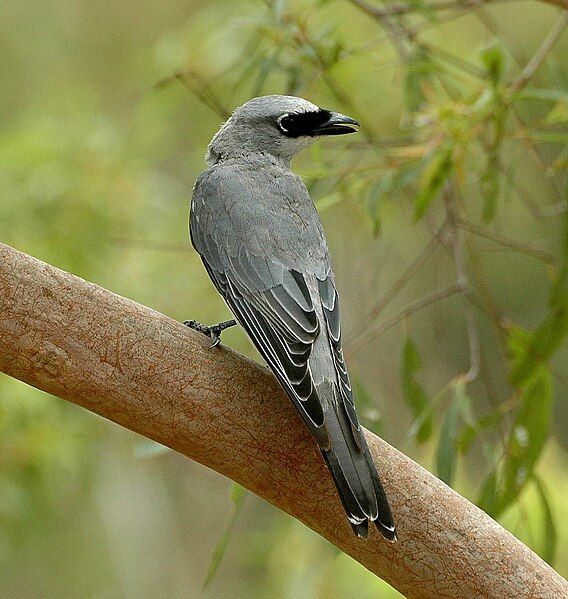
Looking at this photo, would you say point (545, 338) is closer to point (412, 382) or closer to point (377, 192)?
point (412, 382)

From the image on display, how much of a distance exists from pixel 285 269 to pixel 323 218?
1500 millimetres

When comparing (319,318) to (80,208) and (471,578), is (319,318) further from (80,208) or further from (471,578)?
(80,208)

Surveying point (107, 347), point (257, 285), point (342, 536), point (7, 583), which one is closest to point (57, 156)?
point (257, 285)

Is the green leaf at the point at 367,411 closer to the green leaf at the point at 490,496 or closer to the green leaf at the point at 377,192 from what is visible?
the green leaf at the point at 490,496

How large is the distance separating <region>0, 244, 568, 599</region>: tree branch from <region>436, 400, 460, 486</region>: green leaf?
0.66 metres

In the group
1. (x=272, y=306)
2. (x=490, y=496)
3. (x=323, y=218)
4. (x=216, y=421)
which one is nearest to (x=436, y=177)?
(x=272, y=306)

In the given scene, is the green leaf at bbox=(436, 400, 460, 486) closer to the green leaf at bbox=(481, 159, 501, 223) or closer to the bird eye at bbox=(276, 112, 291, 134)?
the green leaf at bbox=(481, 159, 501, 223)

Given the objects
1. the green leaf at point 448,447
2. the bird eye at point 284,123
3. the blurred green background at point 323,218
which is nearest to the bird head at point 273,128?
the bird eye at point 284,123

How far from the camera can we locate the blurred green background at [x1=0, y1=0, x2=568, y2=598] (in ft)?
8.38

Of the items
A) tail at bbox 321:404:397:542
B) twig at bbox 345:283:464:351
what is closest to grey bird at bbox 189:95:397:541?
tail at bbox 321:404:397:542

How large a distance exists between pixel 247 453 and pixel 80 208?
1.83 metres

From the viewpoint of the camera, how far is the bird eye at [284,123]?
2412 millimetres

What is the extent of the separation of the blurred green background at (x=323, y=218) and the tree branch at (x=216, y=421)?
62 centimetres

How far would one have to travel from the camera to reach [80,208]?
330 cm
